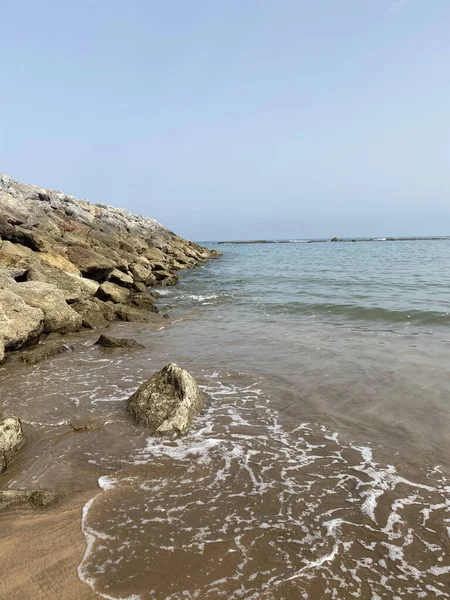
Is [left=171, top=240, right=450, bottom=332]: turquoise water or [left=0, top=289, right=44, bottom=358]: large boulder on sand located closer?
[left=0, top=289, right=44, bottom=358]: large boulder on sand

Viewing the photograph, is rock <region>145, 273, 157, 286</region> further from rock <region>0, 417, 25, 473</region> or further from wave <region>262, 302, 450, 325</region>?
rock <region>0, 417, 25, 473</region>

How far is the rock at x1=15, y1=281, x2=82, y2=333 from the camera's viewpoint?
8.73 metres

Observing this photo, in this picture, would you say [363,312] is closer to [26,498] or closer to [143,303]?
[143,303]

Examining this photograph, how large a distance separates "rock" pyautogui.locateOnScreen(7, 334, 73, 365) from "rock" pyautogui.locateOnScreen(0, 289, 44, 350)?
0.80ft

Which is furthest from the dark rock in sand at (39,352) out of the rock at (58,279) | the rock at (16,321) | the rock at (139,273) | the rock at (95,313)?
the rock at (139,273)

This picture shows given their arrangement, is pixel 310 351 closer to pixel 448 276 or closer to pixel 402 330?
pixel 402 330

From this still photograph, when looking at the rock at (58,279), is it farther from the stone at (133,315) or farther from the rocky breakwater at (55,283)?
the stone at (133,315)

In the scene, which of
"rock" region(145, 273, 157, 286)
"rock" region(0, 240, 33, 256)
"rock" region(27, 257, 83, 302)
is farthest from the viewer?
"rock" region(145, 273, 157, 286)

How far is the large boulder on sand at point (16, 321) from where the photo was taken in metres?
7.40

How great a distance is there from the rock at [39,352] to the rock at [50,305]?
827mm

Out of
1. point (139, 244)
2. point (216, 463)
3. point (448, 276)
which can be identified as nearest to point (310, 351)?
point (216, 463)

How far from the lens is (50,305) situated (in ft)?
29.8

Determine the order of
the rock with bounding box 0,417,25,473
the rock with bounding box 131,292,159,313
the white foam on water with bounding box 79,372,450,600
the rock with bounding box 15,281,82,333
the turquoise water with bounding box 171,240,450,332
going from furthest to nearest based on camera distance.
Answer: the rock with bounding box 131,292,159,313 < the turquoise water with bounding box 171,240,450,332 < the rock with bounding box 15,281,82,333 < the rock with bounding box 0,417,25,473 < the white foam on water with bounding box 79,372,450,600

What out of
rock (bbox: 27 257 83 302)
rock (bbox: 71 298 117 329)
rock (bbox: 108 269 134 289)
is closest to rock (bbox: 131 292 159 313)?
rock (bbox: 71 298 117 329)
